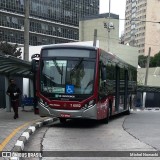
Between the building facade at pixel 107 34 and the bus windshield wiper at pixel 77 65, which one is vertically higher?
the building facade at pixel 107 34

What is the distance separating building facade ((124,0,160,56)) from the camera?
114 m

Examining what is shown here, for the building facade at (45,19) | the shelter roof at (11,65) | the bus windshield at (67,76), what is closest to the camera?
the bus windshield at (67,76)

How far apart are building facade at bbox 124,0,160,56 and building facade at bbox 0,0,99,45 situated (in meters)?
11.4

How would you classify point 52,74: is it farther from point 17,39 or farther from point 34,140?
point 17,39

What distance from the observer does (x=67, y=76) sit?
15656 millimetres

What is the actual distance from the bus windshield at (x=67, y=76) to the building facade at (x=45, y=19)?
275 ft

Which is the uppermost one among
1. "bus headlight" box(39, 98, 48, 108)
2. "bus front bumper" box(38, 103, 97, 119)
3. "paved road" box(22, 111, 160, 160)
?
"bus headlight" box(39, 98, 48, 108)

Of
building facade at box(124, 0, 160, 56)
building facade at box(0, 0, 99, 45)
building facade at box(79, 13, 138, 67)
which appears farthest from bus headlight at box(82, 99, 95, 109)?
building facade at box(124, 0, 160, 56)

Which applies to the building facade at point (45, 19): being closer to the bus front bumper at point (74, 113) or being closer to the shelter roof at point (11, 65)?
the shelter roof at point (11, 65)

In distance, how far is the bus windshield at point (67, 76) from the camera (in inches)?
614

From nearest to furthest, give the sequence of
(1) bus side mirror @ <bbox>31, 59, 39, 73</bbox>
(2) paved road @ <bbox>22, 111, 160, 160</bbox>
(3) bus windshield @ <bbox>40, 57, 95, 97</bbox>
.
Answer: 1. (2) paved road @ <bbox>22, 111, 160, 160</bbox>
2. (3) bus windshield @ <bbox>40, 57, 95, 97</bbox>
3. (1) bus side mirror @ <bbox>31, 59, 39, 73</bbox>

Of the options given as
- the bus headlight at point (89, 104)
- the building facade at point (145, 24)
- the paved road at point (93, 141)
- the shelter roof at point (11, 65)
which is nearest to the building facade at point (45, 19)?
the building facade at point (145, 24)

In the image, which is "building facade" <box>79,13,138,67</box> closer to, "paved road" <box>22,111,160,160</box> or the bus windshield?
the bus windshield

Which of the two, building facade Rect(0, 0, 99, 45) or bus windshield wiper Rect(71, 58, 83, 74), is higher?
building facade Rect(0, 0, 99, 45)
